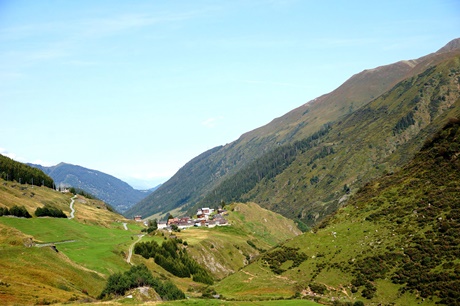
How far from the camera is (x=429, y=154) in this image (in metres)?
97.2

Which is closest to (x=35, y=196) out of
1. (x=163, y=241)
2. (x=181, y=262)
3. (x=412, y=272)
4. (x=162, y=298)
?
(x=163, y=241)

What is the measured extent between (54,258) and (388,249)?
59.5 metres

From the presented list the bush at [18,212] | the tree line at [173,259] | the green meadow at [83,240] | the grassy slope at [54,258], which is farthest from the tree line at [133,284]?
the bush at [18,212]

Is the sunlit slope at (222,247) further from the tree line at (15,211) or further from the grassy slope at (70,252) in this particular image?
the tree line at (15,211)

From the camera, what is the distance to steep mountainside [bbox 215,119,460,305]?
6706 cm

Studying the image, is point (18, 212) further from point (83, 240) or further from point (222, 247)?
point (222, 247)

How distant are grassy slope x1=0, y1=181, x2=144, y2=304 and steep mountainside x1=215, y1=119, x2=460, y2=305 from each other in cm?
2658

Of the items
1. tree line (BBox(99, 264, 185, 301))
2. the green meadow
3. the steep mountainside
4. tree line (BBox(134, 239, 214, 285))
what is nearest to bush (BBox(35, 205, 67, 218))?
the green meadow

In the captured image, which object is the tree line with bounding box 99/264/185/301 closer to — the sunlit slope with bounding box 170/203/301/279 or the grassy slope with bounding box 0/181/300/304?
the grassy slope with bounding box 0/181/300/304

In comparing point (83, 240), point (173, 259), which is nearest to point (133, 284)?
point (173, 259)

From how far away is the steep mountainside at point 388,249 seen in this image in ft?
220

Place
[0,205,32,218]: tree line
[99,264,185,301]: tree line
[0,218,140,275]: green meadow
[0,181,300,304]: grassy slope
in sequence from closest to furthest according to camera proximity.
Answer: [0,181,300,304]: grassy slope < [99,264,185,301]: tree line < [0,218,140,275]: green meadow < [0,205,32,218]: tree line

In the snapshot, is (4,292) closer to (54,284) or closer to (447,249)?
(54,284)

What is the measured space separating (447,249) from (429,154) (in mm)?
33899
